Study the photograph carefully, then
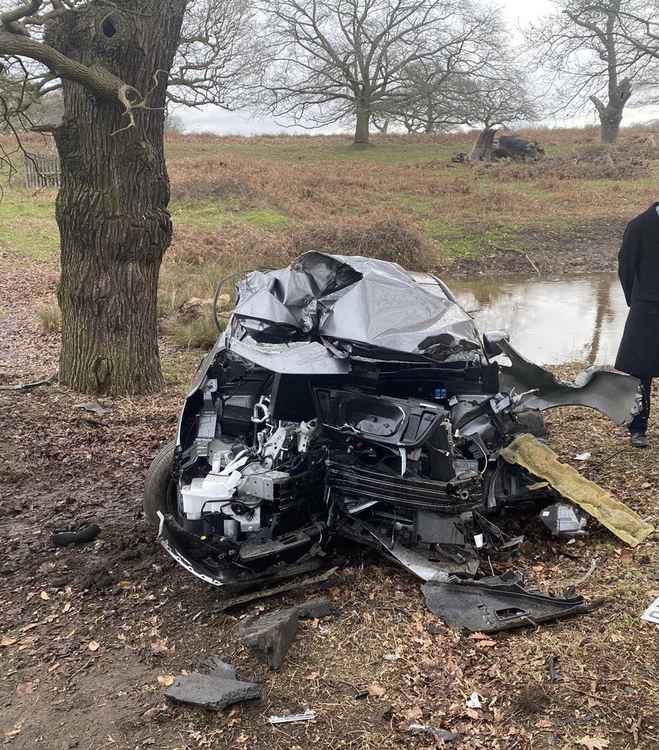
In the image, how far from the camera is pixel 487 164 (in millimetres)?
28484

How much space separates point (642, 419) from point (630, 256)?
129cm

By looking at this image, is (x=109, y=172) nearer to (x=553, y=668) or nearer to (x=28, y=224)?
(x=553, y=668)

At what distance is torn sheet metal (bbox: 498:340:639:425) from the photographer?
511 cm

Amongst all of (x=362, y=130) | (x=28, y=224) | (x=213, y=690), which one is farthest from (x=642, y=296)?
(x=362, y=130)

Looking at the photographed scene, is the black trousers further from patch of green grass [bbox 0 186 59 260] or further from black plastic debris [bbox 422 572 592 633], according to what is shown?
patch of green grass [bbox 0 186 59 260]

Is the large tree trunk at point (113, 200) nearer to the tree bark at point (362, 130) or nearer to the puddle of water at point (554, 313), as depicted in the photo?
the puddle of water at point (554, 313)

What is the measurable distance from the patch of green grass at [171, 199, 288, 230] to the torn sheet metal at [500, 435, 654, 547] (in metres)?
14.5

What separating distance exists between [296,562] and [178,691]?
1.08 meters

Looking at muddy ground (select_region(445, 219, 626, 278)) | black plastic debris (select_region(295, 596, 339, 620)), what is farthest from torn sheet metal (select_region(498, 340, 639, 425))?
muddy ground (select_region(445, 219, 626, 278))

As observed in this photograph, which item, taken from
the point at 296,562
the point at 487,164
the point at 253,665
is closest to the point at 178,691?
the point at 253,665

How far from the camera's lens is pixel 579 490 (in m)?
4.25

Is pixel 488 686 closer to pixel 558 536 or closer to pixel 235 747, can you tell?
pixel 235 747

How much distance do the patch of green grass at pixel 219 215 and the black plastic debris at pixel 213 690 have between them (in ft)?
50.9

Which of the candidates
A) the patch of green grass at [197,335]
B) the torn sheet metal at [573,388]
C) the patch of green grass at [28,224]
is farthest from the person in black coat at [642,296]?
the patch of green grass at [28,224]
